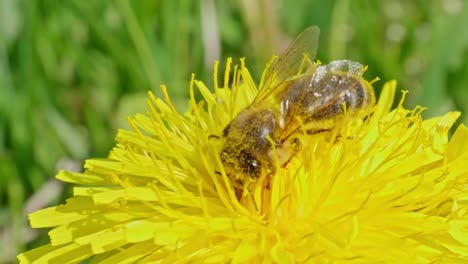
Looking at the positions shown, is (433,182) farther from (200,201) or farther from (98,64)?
(98,64)

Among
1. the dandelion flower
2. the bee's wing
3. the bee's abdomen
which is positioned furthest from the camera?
the bee's wing

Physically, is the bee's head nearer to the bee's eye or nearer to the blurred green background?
the bee's eye

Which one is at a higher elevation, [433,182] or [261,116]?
[261,116]

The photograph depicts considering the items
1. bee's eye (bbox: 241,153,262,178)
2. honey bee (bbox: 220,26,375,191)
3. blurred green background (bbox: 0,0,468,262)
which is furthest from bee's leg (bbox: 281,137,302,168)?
blurred green background (bbox: 0,0,468,262)

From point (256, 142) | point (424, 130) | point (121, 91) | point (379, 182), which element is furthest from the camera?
point (121, 91)

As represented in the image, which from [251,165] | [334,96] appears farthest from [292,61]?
[251,165]

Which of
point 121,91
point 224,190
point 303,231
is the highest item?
point 121,91

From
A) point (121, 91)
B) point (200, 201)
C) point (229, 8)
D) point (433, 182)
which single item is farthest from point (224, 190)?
point (229, 8)

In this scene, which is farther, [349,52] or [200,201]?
[349,52]
